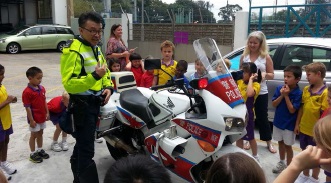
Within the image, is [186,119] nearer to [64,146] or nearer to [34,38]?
[64,146]

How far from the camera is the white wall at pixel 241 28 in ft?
36.3

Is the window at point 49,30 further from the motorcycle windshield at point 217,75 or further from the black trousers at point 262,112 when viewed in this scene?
the motorcycle windshield at point 217,75

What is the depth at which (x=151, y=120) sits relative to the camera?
3.32 metres

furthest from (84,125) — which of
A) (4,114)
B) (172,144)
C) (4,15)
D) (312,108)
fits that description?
(4,15)

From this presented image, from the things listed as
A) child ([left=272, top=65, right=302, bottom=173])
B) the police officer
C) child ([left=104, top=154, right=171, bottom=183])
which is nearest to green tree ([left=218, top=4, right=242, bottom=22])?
child ([left=272, top=65, right=302, bottom=173])

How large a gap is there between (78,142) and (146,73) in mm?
1961

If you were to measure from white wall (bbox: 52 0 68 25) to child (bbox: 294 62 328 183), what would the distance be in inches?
798

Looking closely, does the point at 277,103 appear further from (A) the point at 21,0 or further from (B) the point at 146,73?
(A) the point at 21,0

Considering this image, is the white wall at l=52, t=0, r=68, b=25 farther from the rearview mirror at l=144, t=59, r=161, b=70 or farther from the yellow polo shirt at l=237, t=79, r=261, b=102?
the rearview mirror at l=144, t=59, r=161, b=70

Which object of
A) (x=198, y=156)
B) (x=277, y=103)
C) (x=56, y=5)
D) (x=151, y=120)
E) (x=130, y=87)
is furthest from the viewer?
(x=56, y=5)

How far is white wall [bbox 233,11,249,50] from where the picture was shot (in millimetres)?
11055

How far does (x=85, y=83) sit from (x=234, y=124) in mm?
1280

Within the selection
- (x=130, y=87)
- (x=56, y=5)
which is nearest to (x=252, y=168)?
(x=130, y=87)

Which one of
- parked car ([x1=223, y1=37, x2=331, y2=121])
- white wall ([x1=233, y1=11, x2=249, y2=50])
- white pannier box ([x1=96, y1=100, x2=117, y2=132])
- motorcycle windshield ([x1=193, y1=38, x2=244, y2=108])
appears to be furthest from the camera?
white wall ([x1=233, y1=11, x2=249, y2=50])
